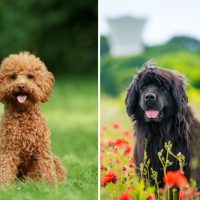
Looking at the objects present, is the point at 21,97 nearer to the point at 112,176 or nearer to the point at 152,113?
the point at 112,176

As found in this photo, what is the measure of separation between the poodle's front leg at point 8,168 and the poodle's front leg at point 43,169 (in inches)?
7.0

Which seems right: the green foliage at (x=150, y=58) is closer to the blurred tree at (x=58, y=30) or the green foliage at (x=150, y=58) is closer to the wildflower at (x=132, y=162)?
the wildflower at (x=132, y=162)

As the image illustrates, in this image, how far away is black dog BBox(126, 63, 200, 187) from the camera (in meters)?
5.13

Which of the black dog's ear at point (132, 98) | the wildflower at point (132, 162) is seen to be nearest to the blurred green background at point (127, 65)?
the wildflower at point (132, 162)

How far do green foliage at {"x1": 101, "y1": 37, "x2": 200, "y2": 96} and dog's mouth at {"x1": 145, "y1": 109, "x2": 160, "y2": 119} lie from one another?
1468mm

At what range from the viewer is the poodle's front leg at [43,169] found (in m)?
5.73

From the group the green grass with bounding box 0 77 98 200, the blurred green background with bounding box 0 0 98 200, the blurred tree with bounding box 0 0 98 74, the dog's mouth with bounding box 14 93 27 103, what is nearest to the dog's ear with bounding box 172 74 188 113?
the green grass with bounding box 0 77 98 200

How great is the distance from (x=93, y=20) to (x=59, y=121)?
27.1 ft

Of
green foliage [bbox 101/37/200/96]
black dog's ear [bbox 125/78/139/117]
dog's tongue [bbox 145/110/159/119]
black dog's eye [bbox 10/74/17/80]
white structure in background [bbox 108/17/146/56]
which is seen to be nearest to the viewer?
dog's tongue [bbox 145/110/159/119]

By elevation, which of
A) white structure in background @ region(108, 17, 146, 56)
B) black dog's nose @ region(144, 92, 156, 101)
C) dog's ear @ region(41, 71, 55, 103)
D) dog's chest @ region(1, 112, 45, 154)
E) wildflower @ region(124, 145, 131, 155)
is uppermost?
white structure in background @ region(108, 17, 146, 56)

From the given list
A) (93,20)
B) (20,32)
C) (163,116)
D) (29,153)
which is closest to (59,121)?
(29,153)

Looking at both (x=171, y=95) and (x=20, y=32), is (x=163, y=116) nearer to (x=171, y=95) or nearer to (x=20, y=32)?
(x=171, y=95)

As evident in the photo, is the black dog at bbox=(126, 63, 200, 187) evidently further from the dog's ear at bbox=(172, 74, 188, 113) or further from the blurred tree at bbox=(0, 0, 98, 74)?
the blurred tree at bbox=(0, 0, 98, 74)

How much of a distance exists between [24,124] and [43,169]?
16.5 inches
